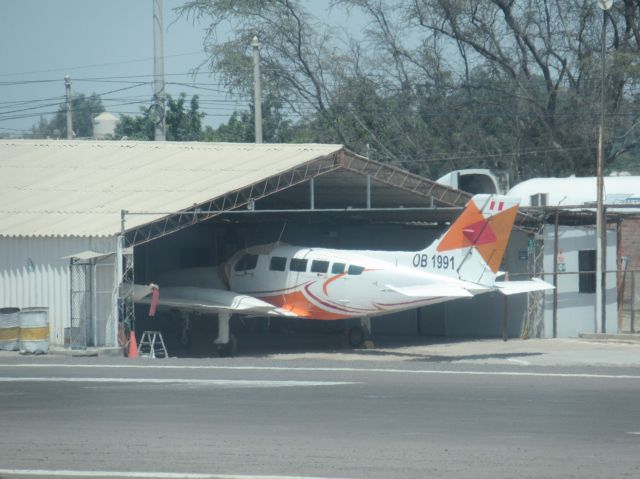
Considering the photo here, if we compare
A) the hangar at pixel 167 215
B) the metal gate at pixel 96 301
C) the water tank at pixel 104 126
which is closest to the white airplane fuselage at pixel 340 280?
the hangar at pixel 167 215

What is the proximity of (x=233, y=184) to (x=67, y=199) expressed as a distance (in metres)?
5.08

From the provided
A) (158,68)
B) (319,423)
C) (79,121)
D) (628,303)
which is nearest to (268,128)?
(158,68)

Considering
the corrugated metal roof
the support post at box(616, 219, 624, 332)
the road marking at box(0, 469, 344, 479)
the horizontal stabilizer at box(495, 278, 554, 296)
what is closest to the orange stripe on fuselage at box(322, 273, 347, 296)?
the corrugated metal roof

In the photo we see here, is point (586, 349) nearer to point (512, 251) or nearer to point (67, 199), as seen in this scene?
point (512, 251)

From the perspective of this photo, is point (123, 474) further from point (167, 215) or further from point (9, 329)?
point (9, 329)

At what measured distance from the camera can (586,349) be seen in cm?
2923

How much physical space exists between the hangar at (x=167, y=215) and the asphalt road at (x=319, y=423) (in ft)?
16.5

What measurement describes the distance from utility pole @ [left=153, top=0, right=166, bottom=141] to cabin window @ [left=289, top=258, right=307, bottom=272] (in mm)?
13471

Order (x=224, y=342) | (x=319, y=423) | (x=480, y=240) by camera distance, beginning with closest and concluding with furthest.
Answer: (x=319, y=423)
(x=480, y=240)
(x=224, y=342)

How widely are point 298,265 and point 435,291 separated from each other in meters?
4.76

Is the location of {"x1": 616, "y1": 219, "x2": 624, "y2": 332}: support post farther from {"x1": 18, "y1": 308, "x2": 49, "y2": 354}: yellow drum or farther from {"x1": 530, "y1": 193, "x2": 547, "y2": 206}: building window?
{"x1": 18, "y1": 308, "x2": 49, "y2": 354}: yellow drum

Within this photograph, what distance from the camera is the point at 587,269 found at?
34.0m

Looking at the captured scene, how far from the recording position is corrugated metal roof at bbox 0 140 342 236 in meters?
29.2

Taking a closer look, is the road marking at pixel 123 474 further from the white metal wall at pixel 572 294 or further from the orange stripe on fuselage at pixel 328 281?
the white metal wall at pixel 572 294
